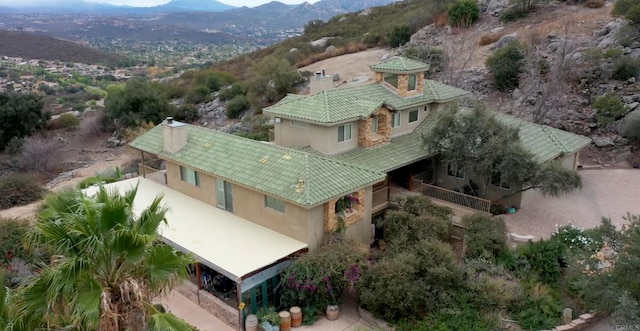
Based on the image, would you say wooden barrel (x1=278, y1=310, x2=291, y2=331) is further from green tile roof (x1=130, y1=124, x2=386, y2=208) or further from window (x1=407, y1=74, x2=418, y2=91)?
window (x1=407, y1=74, x2=418, y2=91)

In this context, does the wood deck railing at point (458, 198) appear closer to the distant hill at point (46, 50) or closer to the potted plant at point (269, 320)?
the potted plant at point (269, 320)

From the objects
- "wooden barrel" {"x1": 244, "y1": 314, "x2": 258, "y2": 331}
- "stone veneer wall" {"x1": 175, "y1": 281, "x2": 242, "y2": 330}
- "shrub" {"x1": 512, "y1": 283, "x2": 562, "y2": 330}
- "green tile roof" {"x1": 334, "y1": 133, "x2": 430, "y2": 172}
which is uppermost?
"green tile roof" {"x1": 334, "y1": 133, "x2": 430, "y2": 172}

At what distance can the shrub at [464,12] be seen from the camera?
54281 millimetres

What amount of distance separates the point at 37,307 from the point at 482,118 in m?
18.4

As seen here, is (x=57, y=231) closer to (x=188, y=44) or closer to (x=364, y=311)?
(x=364, y=311)

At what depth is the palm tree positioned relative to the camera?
8664 millimetres

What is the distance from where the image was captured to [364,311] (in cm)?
1571

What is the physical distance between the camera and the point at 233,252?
649 inches

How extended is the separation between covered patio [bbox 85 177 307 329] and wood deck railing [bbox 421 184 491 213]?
878cm

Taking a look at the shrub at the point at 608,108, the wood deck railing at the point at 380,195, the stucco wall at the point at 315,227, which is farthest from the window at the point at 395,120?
the shrub at the point at 608,108

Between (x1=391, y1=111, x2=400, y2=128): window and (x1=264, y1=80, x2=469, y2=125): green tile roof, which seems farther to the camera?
(x1=391, y1=111, x2=400, y2=128): window

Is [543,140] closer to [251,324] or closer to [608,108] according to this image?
[608,108]

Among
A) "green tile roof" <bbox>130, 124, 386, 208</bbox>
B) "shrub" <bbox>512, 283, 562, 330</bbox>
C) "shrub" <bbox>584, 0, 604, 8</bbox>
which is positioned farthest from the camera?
"shrub" <bbox>584, 0, 604, 8</bbox>

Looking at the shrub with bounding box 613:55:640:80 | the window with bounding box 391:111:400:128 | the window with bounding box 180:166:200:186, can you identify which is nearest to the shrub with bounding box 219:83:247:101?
the window with bounding box 391:111:400:128
